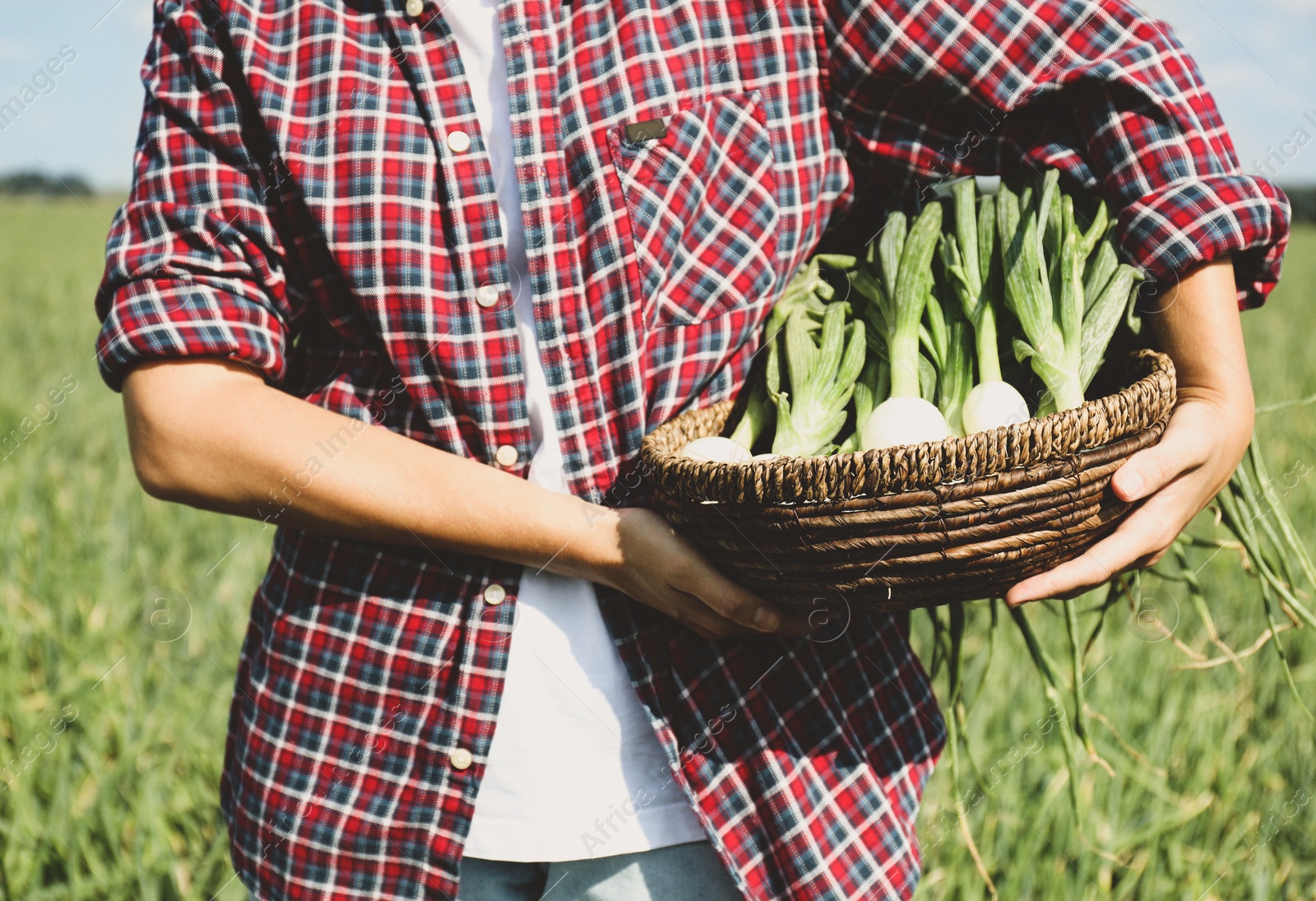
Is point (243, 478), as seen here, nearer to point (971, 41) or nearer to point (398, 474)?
point (398, 474)

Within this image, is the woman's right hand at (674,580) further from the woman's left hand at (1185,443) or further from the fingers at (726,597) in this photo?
the woman's left hand at (1185,443)

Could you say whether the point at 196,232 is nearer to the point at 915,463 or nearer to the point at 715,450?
the point at 715,450

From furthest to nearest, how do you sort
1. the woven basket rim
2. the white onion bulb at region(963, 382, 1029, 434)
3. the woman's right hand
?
1. the white onion bulb at region(963, 382, 1029, 434)
2. the woman's right hand
3. the woven basket rim

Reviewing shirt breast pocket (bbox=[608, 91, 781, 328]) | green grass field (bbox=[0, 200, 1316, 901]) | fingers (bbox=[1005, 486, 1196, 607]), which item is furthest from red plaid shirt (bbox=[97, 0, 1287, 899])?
green grass field (bbox=[0, 200, 1316, 901])

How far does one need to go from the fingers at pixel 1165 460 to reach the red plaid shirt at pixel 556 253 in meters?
0.17

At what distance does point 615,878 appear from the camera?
3.37ft

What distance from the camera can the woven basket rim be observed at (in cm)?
85

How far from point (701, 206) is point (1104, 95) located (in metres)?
0.42

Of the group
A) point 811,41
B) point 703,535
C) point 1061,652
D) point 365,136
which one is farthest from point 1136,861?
point 365,136

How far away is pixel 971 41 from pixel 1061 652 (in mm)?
2242

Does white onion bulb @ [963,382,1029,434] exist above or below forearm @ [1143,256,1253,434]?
below

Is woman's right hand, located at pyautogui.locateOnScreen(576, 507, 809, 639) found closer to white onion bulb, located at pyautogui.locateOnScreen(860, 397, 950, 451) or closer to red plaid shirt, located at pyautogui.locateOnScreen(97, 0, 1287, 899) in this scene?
red plaid shirt, located at pyautogui.locateOnScreen(97, 0, 1287, 899)

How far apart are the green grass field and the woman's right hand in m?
0.71

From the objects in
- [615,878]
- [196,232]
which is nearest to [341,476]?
[196,232]
